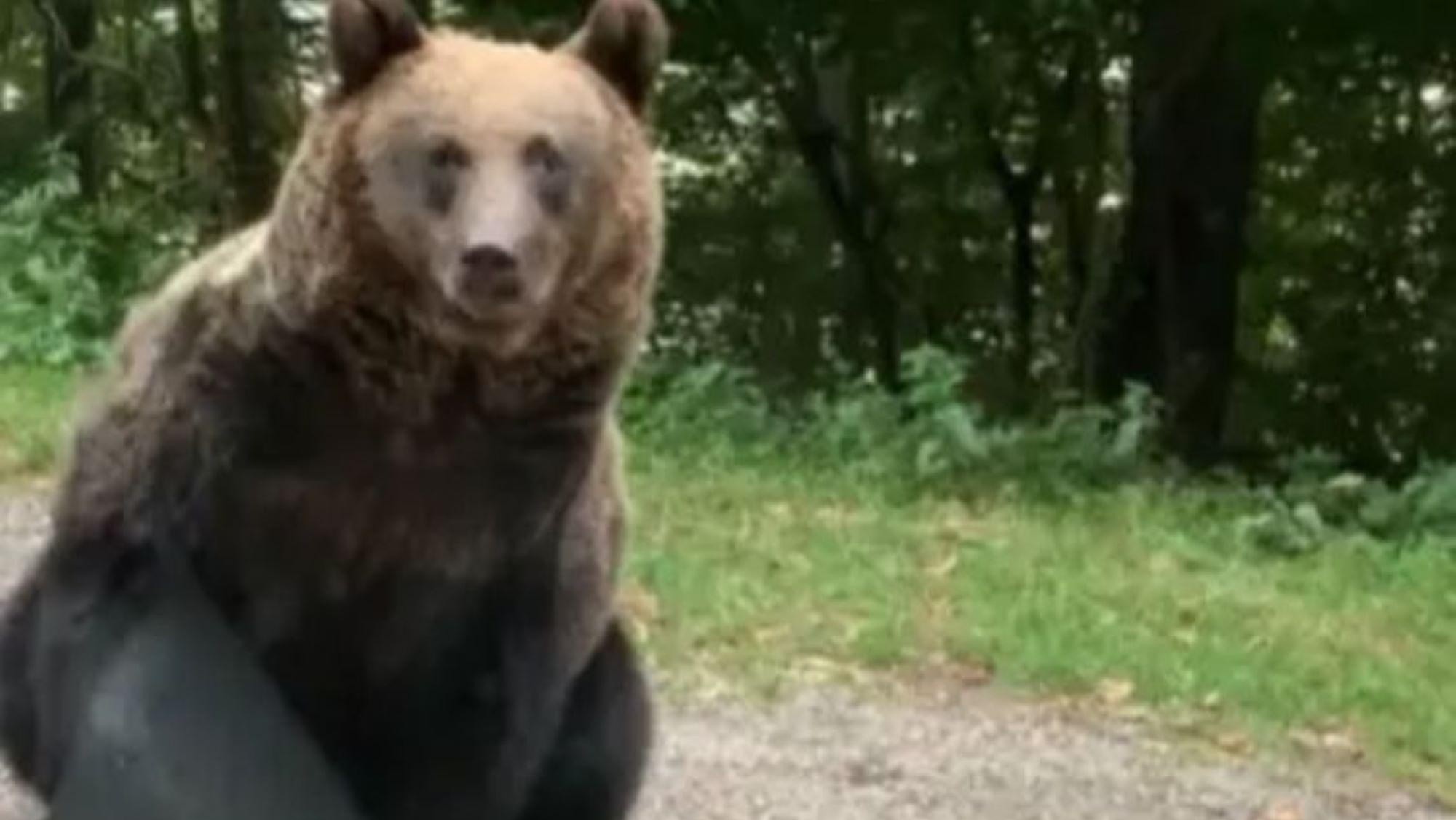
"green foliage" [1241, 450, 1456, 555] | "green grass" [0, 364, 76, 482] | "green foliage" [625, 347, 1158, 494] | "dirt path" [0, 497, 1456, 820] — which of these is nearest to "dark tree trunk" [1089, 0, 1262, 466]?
"green foliage" [625, 347, 1158, 494]

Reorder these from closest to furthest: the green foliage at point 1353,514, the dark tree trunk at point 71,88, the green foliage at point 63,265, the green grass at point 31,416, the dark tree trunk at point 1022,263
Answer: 1. the green grass at point 31,416
2. the green foliage at point 1353,514
3. the green foliage at point 63,265
4. the dark tree trunk at point 71,88
5. the dark tree trunk at point 1022,263

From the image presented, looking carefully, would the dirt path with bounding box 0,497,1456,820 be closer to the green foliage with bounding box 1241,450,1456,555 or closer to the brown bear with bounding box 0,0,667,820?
the green foliage with bounding box 1241,450,1456,555

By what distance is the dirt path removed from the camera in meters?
8.79

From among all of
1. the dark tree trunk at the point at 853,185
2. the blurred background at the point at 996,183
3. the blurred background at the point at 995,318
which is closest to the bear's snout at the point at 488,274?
the blurred background at the point at 995,318

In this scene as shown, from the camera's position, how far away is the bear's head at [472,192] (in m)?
4.26

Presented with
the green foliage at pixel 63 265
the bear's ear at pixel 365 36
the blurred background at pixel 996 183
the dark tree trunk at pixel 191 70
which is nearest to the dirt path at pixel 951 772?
the bear's ear at pixel 365 36

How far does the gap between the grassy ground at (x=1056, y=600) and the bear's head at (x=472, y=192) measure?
17.9 feet

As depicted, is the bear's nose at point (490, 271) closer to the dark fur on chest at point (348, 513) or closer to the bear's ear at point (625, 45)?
the dark fur on chest at point (348, 513)

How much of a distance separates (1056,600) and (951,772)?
1688 millimetres

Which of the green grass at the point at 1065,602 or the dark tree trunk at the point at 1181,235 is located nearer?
the green grass at the point at 1065,602

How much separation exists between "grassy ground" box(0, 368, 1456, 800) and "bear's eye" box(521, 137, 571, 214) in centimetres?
554

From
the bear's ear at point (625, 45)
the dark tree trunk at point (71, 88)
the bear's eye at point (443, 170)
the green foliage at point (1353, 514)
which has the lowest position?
the dark tree trunk at point (71, 88)

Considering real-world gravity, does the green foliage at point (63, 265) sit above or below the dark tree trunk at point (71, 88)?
above

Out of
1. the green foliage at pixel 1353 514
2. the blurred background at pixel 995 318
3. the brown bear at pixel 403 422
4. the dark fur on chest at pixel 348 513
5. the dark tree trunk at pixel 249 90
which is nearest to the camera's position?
the brown bear at pixel 403 422
